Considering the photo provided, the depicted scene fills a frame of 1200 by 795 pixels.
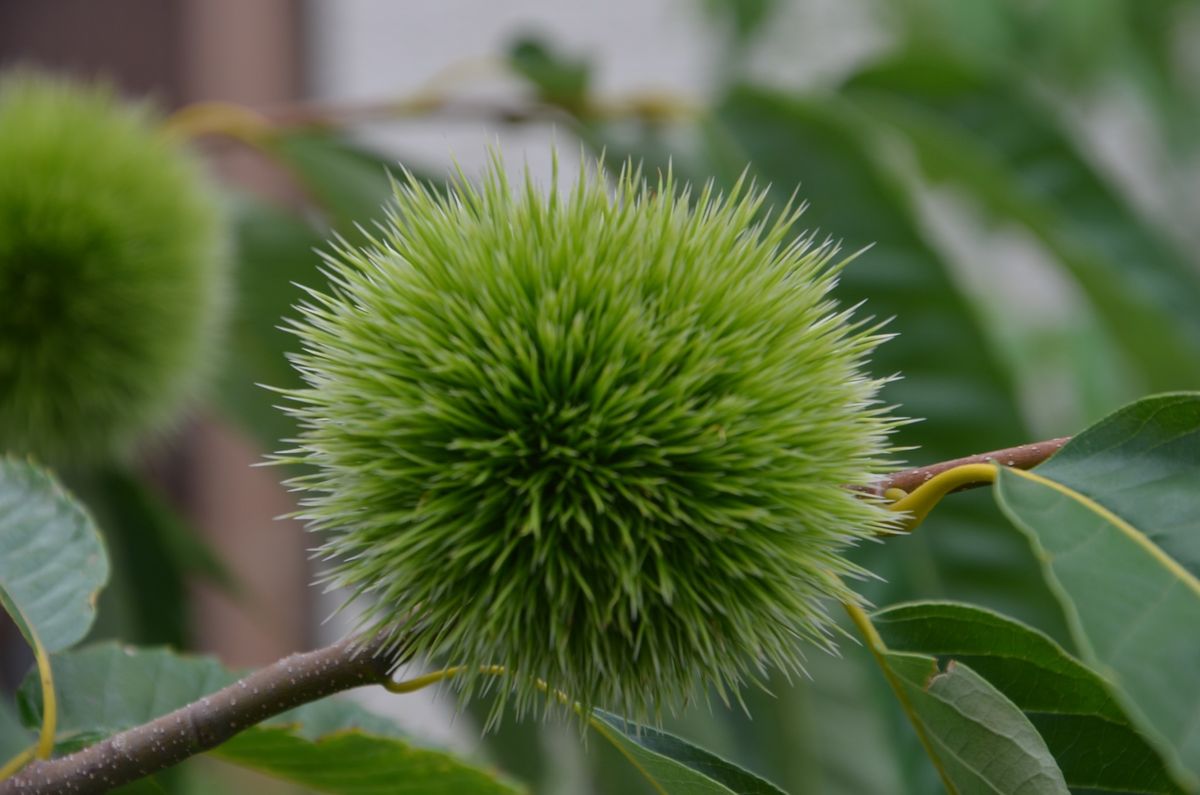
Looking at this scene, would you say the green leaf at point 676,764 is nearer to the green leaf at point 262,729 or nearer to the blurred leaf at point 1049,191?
the green leaf at point 262,729

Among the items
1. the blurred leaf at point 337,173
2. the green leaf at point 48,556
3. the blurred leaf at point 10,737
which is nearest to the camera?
the green leaf at point 48,556

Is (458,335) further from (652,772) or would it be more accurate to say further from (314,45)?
(314,45)

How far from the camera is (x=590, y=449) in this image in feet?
1.46

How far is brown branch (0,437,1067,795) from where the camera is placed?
439 mm

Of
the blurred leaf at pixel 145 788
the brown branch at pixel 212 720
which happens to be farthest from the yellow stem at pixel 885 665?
the blurred leaf at pixel 145 788

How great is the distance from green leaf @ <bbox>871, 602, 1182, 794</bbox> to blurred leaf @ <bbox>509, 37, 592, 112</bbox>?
2.43 ft

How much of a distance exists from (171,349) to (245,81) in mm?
1891

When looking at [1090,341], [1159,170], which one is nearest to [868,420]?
[1090,341]

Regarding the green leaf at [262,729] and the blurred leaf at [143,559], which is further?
the blurred leaf at [143,559]

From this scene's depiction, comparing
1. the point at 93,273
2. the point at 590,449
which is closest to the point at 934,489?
the point at 590,449

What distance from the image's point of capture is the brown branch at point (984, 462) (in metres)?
0.47

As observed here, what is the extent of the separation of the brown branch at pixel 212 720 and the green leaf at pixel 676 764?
97mm

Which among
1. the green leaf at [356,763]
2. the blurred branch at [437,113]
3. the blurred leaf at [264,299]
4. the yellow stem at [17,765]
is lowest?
the green leaf at [356,763]

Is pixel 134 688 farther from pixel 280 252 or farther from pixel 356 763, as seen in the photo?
pixel 280 252
